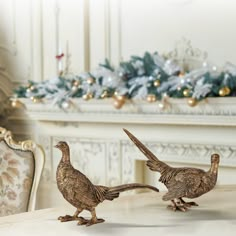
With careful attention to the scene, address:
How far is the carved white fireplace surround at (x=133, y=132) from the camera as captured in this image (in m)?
2.57

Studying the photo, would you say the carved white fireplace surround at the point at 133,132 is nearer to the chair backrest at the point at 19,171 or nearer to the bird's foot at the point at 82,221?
the chair backrest at the point at 19,171

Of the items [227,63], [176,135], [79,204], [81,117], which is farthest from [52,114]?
[79,204]

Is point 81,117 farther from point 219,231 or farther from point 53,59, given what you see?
point 219,231

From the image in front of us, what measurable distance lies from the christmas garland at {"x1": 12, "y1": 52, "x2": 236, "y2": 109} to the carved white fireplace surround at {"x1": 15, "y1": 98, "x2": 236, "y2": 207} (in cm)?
5

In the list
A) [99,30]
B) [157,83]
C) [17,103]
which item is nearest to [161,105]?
[157,83]

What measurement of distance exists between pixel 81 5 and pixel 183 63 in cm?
72

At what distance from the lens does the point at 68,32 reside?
323 centimetres

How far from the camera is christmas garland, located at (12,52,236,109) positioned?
246 cm

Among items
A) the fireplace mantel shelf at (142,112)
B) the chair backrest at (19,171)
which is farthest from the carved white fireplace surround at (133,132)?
the chair backrest at (19,171)

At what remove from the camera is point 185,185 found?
53.6 inches

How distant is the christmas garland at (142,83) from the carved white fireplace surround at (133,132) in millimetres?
48

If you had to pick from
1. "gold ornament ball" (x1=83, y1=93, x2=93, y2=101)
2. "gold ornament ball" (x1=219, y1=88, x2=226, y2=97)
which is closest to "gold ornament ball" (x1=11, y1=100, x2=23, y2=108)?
"gold ornament ball" (x1=83, y1=93, x2=93, y2=101)

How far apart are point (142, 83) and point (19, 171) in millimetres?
783

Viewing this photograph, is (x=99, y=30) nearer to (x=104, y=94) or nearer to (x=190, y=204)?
(x=104, y=94)
